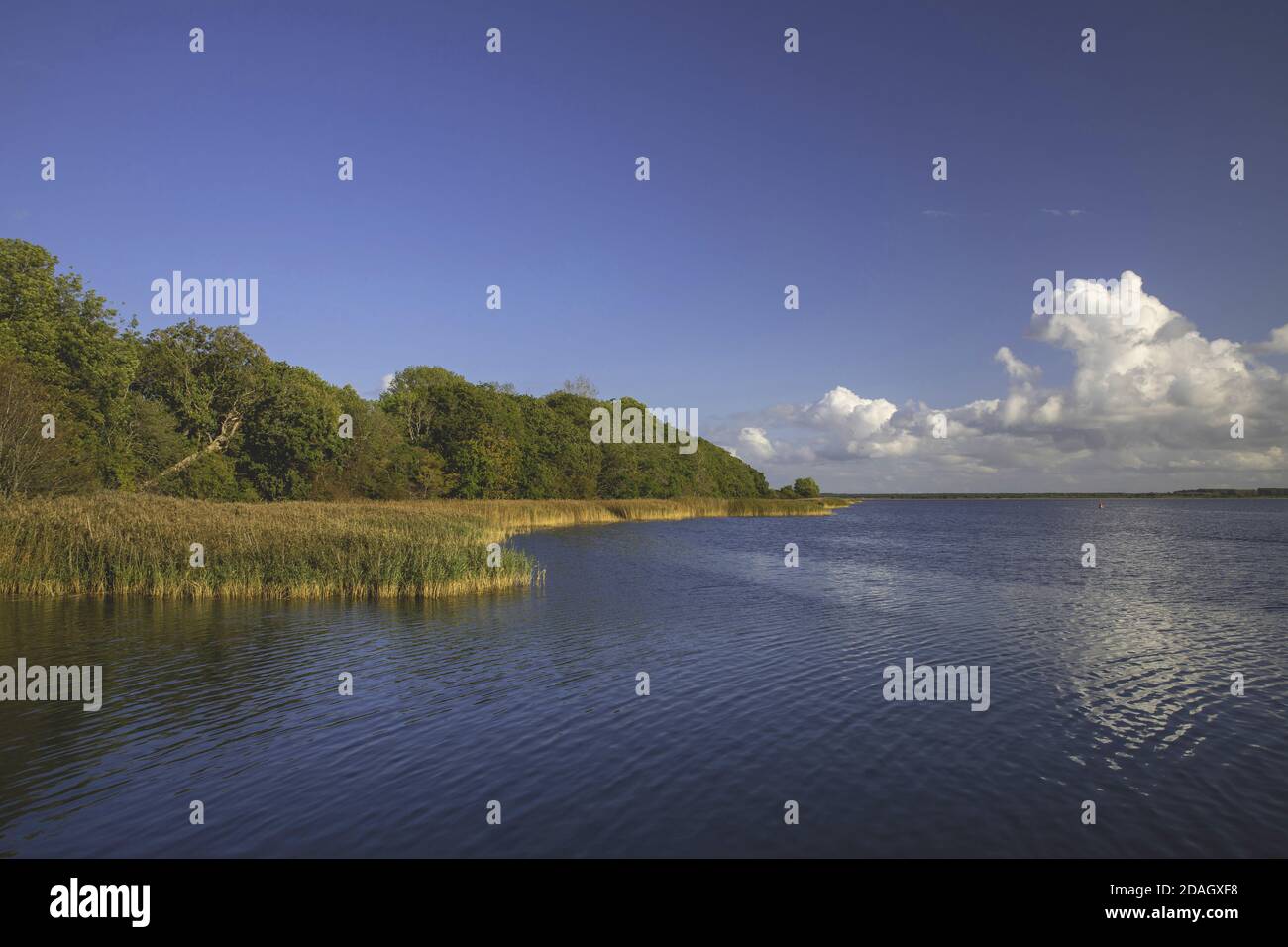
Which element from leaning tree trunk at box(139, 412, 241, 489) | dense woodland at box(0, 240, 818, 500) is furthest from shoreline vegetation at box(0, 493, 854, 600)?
leaning tree trunk at box(139, 412, 241, 489)

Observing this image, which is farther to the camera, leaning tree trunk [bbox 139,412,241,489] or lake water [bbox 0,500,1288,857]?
leaning tree trunk [bbox 139,412,241,489]

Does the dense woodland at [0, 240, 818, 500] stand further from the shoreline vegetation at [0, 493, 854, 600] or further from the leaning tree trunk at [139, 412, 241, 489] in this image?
the shoreline vegetation at [0, 493, 854, 600]

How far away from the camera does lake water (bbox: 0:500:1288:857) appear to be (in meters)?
9.50

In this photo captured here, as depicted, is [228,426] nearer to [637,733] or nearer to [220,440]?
[220,440]

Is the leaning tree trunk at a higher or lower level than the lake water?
higher

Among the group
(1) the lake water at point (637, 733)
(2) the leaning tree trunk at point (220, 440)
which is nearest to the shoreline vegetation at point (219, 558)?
(1) the lake water at point (637, 733)

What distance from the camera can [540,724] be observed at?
45.6 ft

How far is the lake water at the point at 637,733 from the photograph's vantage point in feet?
31.2

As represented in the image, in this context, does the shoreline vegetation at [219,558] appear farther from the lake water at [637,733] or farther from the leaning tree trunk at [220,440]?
the leaning tree trunk at [220,440]

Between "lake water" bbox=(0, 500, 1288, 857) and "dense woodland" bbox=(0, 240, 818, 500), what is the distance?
28.2m

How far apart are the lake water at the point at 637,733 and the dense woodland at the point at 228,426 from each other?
92.6 ft

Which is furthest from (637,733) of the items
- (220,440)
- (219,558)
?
(220,440)
